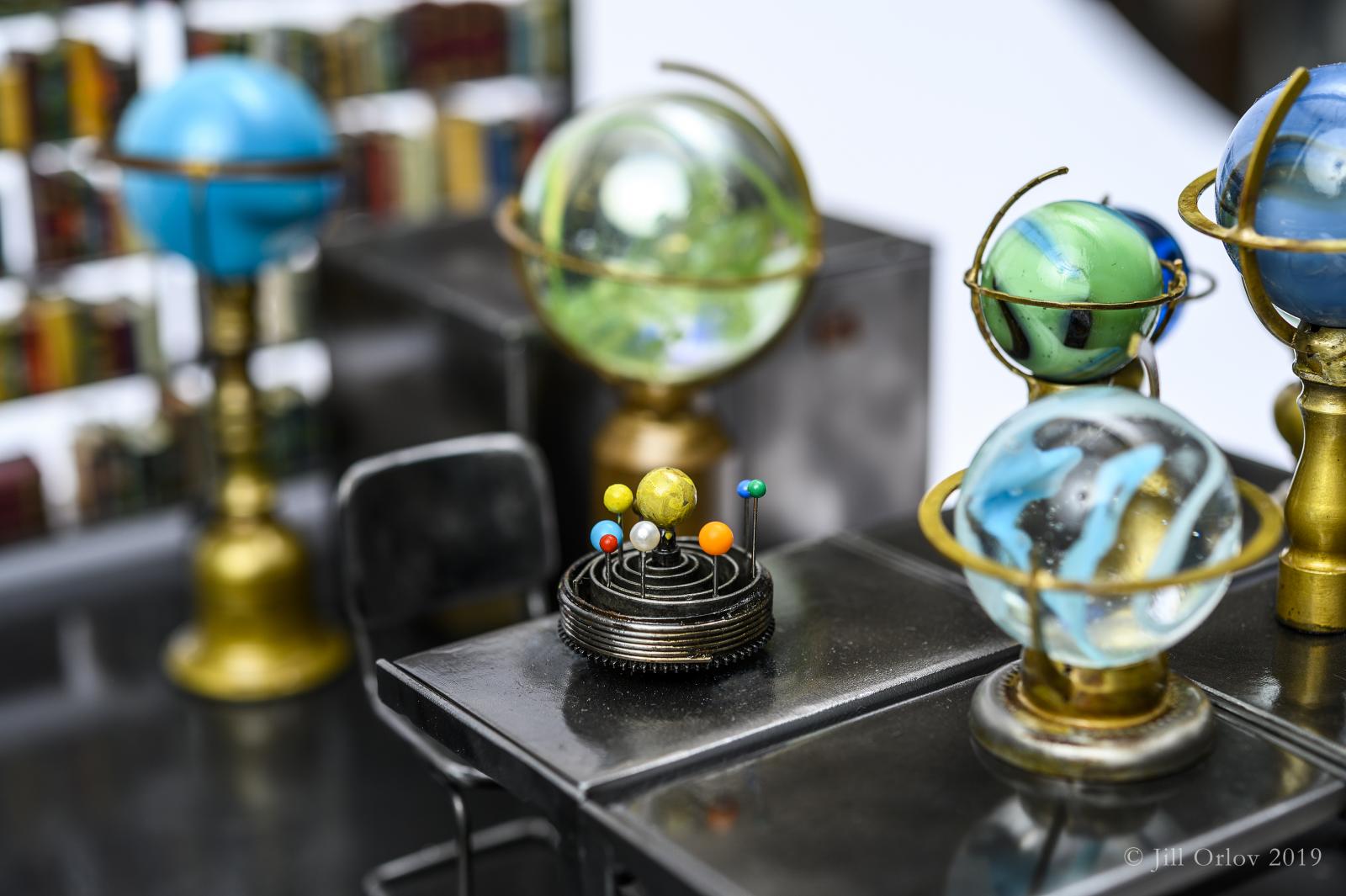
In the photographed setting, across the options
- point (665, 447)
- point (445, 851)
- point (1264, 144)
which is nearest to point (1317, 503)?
point (1264, 144)

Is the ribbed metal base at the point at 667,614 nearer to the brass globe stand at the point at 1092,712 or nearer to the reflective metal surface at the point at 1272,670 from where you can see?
the brass globe stand at the point at 1092,712

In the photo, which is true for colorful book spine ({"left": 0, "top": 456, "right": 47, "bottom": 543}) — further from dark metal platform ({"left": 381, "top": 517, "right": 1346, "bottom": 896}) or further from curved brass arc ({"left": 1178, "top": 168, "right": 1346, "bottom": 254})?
curved brass arc ({"left": 1178, "top": 168, "right": 1346, "bottom": 254})

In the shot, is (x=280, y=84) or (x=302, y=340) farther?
(x=302, y=340)

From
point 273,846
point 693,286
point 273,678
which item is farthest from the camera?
point 273,678

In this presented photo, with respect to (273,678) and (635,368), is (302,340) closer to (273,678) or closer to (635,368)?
(273,678)

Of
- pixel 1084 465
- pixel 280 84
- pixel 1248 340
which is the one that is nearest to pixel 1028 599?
pixel 1084 465

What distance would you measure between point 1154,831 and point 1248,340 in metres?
3.23

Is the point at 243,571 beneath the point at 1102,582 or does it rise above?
beneath

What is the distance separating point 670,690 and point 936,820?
407 mm

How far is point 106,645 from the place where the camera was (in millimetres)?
4465

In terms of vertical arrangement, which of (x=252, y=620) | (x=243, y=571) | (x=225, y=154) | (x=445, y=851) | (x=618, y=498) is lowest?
(x=445, y=851)

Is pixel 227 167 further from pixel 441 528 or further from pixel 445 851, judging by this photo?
pixel 445 851

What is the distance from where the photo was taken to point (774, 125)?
3074 millimetres

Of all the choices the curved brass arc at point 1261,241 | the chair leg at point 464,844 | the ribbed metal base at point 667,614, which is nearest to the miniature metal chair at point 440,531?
the chair leg at point 464,844
